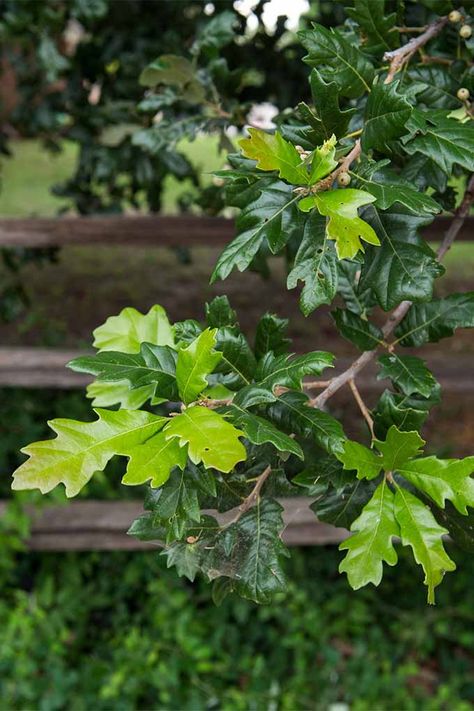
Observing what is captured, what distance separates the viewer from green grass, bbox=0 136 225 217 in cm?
632

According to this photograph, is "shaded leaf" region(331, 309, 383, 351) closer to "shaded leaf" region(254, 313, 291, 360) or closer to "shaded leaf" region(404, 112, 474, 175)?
"shaded leaf" region(254, 313, 291, 360)

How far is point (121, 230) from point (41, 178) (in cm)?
519

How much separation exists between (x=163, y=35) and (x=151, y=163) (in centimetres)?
57

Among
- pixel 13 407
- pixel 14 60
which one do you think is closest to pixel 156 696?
pixel 13 407

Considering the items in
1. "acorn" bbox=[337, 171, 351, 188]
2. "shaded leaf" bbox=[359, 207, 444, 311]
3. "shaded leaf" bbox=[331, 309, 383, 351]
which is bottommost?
"shaded leaf" bbox=[331, 309, 383, 351]

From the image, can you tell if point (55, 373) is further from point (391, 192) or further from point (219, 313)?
point (391, 192)

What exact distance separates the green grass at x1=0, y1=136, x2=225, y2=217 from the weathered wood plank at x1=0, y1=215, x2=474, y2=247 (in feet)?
9.43

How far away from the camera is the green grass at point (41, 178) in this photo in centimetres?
632

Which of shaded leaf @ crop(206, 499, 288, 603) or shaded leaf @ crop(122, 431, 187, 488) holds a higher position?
shaded leaf @ crop(122, 431, 187, 488)

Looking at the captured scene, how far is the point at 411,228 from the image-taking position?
1.14 metres

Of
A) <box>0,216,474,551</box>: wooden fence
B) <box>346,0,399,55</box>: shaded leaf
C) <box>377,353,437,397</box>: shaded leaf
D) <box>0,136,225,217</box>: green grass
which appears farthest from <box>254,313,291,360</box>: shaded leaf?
<box>0,136,225,217</box>: green grass

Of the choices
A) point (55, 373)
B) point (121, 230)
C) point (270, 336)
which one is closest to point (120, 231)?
point (121, 230)

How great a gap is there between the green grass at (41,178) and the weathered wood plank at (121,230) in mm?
2874

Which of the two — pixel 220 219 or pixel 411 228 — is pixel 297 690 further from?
pixel 411 228
